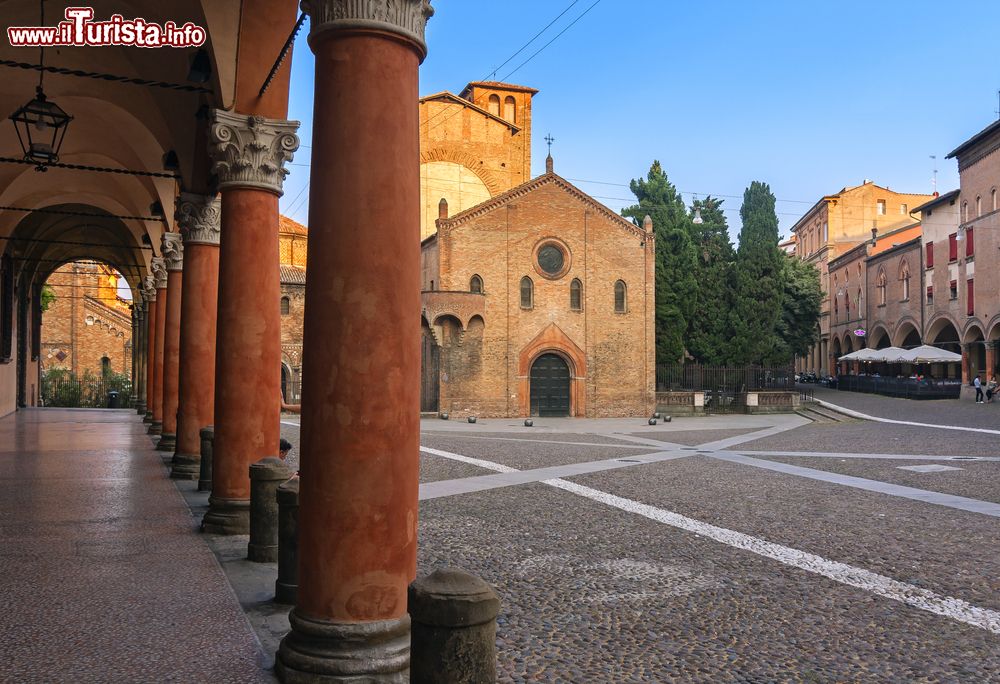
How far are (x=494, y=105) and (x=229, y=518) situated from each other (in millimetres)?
41724

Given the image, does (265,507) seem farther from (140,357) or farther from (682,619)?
(140,357)

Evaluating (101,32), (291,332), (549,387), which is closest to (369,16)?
(101,32)

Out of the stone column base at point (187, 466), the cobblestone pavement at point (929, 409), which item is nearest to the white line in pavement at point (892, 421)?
the cobblestone pavement at point (929, 409)

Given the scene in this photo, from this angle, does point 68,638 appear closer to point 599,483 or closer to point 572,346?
point 599,483

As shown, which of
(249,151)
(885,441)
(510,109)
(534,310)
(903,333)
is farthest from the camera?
(510,109)

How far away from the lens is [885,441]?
1739 cm

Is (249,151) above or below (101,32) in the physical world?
below

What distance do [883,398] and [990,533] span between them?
98.3 ft

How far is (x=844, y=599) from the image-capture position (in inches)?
206

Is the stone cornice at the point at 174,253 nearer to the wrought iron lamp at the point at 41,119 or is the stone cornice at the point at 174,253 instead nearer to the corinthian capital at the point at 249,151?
the wrought iron lamp at the point at 41,119

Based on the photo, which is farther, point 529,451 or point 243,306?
point 529,451

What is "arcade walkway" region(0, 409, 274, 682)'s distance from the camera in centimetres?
363

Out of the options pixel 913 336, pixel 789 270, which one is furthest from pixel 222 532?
pixel 913 336

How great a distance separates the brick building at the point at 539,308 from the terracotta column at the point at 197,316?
67.3 feet
